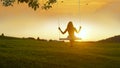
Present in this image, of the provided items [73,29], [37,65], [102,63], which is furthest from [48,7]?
[73,29]

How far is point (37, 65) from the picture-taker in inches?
1548

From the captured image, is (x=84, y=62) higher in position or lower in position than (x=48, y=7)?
lower

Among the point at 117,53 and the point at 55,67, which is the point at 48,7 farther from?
the point at 117,53

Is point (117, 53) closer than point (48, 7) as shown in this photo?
No

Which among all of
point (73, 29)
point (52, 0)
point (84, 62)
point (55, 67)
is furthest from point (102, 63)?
point (73, 29)

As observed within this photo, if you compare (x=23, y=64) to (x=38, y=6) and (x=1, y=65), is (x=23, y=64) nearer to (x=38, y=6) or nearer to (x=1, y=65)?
(x=1, y=65)

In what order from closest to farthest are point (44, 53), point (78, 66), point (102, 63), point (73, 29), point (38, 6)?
1. point (38, 6)
2. point (78, 66)
3. point (102, 63)
4. point (44, 53)
5. point (73, 29)

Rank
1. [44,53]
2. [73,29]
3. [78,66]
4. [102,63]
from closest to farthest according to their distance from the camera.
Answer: [78,66], [102,63], [44,53], [73,29]

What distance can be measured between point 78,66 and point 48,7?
5.70 meters

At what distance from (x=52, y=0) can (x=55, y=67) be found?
518 centimetres

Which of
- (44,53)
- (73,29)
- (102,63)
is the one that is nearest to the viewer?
(102,63)

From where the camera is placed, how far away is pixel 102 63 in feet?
142

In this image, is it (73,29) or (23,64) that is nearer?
(23,64)

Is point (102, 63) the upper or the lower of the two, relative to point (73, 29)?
lower
